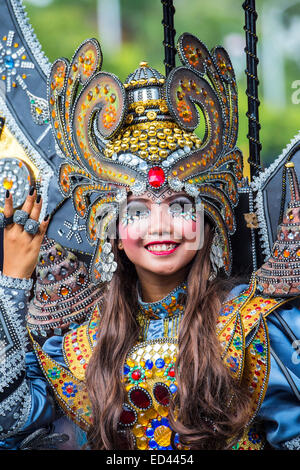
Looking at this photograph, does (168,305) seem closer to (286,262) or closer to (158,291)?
(158,291)

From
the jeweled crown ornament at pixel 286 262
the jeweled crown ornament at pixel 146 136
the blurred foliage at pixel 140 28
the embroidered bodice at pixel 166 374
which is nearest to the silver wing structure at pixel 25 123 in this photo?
the jeweled crown ornament at pixel 146 136

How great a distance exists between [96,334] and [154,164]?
69 centimetres

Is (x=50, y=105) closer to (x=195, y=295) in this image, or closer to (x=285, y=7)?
(x=195, y=295)

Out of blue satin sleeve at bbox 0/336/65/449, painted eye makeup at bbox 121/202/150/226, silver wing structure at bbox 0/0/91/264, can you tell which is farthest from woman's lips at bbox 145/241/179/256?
silver wing structure at bbox 0/0/91/264

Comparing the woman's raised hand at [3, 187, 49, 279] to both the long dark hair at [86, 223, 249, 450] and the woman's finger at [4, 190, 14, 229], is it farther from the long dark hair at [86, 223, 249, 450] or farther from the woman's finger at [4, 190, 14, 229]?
the long dark hair at [86, 223, 249, 450]

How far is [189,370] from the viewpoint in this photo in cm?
281

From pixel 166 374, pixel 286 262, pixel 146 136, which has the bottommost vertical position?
pixel 166 374

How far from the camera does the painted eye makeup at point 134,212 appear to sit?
9.40 ft

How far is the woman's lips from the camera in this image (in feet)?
9.31

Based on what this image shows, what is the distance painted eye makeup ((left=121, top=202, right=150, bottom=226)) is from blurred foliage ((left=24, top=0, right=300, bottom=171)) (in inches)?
137

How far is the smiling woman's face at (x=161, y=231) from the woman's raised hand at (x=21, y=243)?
13.1 inches

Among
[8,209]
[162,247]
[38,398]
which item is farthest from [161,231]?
[38,398]

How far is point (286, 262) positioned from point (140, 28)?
13.7ft
